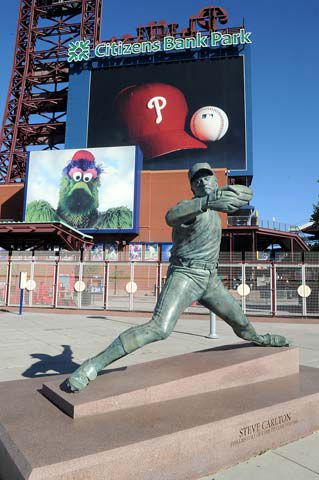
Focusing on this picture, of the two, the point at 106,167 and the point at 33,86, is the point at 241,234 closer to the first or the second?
the point at 106,167

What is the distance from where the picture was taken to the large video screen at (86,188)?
33156 millimetres

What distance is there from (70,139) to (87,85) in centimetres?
733

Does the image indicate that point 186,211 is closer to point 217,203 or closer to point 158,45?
point 217,203

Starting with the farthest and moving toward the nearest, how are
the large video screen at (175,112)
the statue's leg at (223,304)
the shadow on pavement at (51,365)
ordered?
the large video screen at (175,112) < the shadow on pavement at (51,365) < the statue's leg at (223,304)

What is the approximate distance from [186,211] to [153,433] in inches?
72.1

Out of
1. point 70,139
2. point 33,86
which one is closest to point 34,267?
point 70,139

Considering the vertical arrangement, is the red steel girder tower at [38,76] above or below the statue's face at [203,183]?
above

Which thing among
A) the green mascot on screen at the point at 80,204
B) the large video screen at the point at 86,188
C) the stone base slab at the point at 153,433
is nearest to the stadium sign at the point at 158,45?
the large video screen at the point at 86,188

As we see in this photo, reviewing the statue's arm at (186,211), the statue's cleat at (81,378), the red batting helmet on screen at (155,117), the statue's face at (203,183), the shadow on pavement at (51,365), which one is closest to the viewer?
the statue's cleat at (81,378)

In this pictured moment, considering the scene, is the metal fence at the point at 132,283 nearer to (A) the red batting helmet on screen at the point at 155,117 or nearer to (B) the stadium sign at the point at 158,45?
(A) the red batting helmet on screen at the point at 155,117

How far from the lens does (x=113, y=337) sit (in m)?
9.83

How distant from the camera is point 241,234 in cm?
3512

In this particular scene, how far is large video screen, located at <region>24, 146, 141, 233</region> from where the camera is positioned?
33156 mm

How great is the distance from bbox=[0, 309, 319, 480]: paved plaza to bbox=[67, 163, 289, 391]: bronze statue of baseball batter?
121 centimetres
